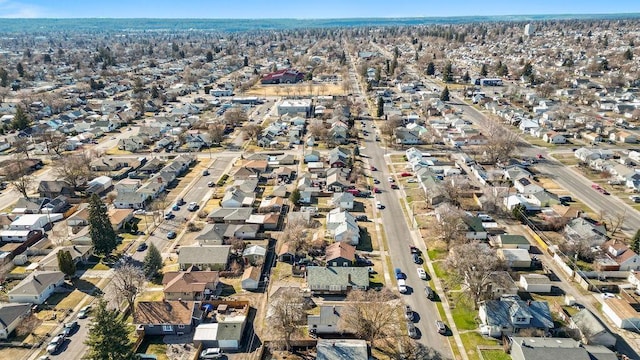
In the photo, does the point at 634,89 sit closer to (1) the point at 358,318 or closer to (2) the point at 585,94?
(2) the point at 585,94

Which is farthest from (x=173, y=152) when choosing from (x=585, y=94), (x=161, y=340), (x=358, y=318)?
(x=585, y=94)

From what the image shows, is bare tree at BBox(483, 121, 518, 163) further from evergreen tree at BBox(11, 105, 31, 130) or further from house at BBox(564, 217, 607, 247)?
evergreen tree at BBox(11, 105, 31, 130)

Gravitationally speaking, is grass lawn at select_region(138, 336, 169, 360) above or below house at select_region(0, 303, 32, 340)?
below

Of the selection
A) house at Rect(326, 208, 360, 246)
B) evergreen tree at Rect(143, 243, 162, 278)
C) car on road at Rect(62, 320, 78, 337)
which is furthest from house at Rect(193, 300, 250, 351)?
house at Rect(326, 208, 360, 246)

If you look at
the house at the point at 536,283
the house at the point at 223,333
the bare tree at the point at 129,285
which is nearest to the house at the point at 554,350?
the house at the point at 536,283

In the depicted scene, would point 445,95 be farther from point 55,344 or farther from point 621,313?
point 55,344

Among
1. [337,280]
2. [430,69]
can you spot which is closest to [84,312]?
[337,280]

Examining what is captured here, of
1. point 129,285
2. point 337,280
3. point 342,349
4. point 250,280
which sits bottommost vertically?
point 250,280
